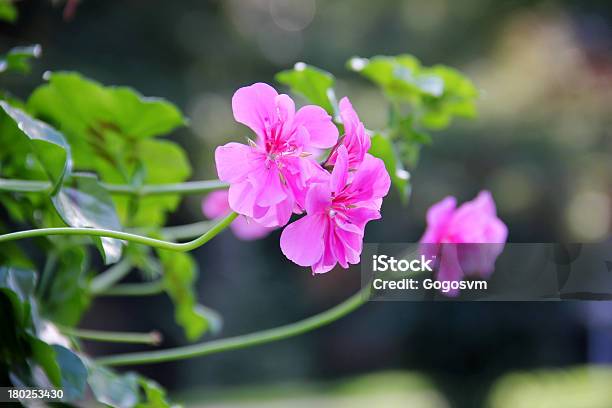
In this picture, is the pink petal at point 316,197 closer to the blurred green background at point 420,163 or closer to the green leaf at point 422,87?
the green leaf at point 422,87

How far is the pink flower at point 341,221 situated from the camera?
293 mm

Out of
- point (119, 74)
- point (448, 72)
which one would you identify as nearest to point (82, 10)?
point (119, 74)

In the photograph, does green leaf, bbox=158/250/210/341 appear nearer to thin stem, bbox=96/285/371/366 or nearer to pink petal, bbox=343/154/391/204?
thin stem, bbox=96/285/371/366

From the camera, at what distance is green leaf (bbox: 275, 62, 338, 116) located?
1.45 ft

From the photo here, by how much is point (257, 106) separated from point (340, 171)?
5cm

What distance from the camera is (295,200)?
0.29 meters

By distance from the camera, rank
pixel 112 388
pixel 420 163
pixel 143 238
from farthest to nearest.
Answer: pixel 420 163 → pixel 112 388 → pixel 143 238

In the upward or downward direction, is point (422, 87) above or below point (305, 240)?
above

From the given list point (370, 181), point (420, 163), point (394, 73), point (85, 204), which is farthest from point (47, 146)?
point (420, 163)

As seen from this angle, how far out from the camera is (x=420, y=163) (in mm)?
3754

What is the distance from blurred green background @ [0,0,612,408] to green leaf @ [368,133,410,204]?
2.91 m

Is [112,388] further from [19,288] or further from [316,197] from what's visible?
[316,197]

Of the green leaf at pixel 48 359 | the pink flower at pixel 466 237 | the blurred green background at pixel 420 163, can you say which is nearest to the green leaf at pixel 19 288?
the green leaf at pixel 48 359

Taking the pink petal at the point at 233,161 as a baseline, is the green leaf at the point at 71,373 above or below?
below
